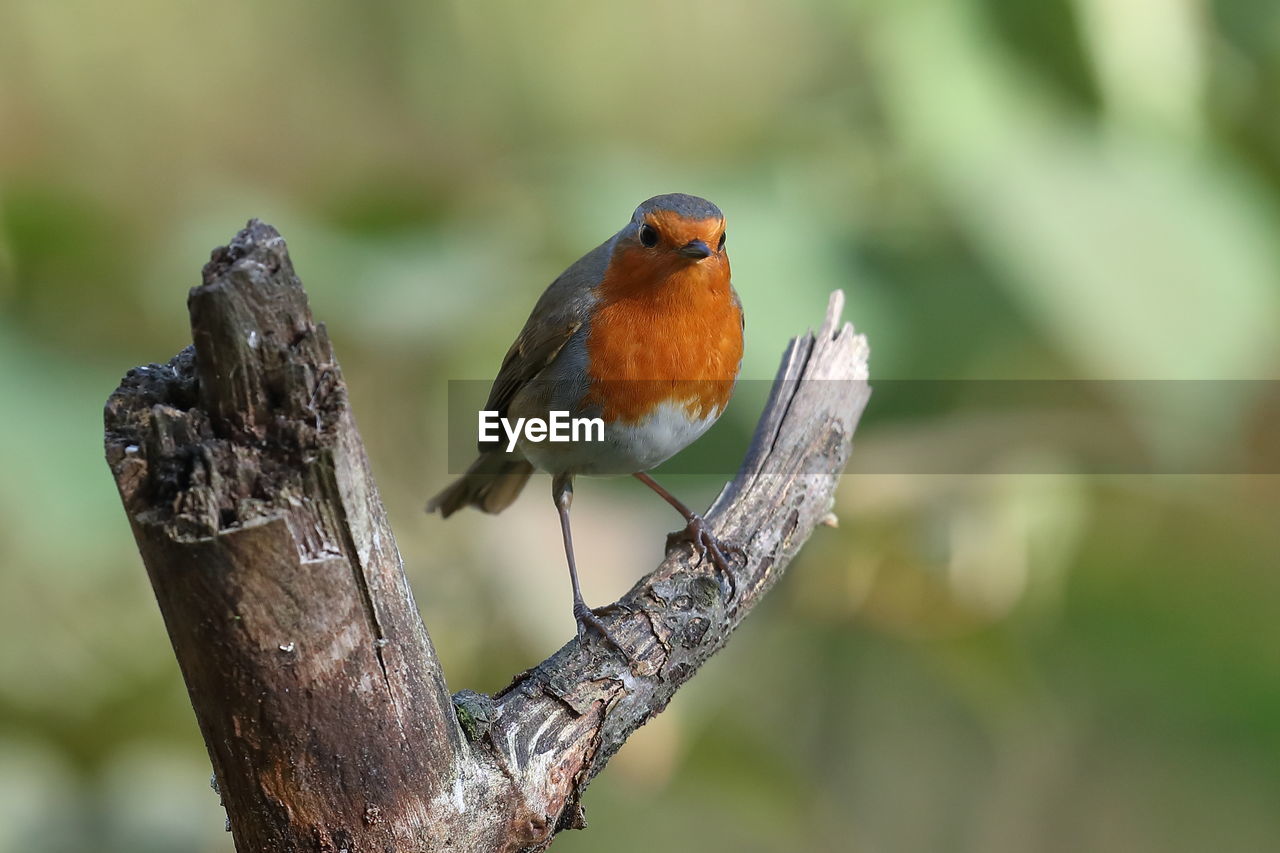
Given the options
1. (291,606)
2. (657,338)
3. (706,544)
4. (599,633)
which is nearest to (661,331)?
(657,338)

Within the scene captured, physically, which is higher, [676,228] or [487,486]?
[676,228]

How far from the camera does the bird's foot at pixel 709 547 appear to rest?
276 cm

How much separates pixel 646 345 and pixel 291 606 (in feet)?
5.33

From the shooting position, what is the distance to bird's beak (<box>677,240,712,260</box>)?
9.55ft

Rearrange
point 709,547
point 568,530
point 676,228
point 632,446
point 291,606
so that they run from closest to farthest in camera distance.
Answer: point 291,606
point 709,547
point 676,228
point 632,446
point 568,530

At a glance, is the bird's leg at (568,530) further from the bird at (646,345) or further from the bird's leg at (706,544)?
the bird's leg at (706,544)

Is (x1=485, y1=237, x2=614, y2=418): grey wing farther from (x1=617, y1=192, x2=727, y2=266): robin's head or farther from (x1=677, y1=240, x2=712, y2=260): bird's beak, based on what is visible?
(x1=677, y1=240, x2=712, y2=260): bird's beak

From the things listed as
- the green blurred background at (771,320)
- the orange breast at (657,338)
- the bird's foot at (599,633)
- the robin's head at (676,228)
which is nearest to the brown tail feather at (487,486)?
the green blurred background at (771,320)

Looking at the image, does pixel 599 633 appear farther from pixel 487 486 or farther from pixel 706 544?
pixel 487 486

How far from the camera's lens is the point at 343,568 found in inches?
63.5

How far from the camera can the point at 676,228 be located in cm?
299

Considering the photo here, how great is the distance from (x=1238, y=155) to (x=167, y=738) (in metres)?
4.07

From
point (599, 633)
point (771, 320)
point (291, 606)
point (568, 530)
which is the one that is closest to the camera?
point (291, 606)

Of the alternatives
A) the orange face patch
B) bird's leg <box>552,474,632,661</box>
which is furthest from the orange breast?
bird's leg <box>552,474,632,661</box>
